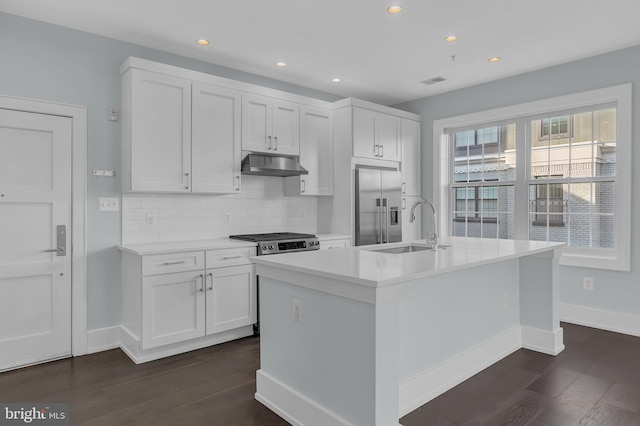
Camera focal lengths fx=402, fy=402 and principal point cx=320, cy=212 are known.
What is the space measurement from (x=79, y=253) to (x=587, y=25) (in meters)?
4.64

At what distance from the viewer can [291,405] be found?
7.43 ft

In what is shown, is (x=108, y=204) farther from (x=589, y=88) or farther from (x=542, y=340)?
(x=589, y=88)

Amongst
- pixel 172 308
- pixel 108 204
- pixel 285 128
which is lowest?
pixel 172 308

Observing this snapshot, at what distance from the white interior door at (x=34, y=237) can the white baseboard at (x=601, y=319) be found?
4.80 m

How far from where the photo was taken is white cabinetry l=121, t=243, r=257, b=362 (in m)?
3.19

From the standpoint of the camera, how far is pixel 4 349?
3.02 m

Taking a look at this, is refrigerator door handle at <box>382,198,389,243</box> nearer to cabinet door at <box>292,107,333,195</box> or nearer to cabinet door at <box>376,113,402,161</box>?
cabinet door at <box>376,113,402,161</box>

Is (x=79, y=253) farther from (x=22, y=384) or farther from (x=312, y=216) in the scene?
(x=312, y=216)

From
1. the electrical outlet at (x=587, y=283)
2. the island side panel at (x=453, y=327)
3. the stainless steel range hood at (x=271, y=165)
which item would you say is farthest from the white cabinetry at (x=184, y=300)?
the electrical outlet at (x=587, y=283)

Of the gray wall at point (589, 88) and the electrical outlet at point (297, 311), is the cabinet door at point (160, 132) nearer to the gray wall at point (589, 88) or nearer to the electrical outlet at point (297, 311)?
the electrical outlet at point (297, 311)

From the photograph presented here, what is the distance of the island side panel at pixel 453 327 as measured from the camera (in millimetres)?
2418

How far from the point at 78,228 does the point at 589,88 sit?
5012mm

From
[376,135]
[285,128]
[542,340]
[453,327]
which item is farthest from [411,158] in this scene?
[453,327]

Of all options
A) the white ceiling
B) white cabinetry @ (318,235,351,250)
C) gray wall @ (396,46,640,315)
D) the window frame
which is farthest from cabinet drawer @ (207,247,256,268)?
gray wall @ (396,46,640,315)
